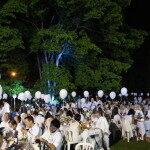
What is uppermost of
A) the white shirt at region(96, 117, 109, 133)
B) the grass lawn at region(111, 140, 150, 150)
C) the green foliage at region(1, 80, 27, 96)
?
the green foliage at region(1, 80, 27, 96)

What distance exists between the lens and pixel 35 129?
394 inches

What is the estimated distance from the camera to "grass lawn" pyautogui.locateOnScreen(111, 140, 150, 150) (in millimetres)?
14312

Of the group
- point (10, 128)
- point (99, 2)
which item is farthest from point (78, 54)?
point (10, 128)

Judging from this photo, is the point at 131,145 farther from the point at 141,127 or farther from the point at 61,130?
the point at 61,130

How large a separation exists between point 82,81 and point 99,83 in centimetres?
132

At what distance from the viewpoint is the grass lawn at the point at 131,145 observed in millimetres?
14312

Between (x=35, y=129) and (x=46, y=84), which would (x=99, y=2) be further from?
(x=35, y=129)

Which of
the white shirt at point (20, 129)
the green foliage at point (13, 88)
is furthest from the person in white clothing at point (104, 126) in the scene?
the green foliage at point (13, 88)

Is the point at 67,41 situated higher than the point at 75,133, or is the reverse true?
the point at 67,41

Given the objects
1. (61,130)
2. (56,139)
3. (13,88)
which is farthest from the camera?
(13,88)

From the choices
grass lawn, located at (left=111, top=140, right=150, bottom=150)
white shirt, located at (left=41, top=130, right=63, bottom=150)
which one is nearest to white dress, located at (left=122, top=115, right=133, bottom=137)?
grass lawn, located at (left=111, top=140, right=150, bottom=150)

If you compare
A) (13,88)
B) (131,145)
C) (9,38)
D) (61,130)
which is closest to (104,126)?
(61,130)

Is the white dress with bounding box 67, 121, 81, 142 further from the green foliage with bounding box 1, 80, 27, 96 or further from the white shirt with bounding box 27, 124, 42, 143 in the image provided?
the green foliage with bounding box 1, 80, 27, 96

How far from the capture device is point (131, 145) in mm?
14938
